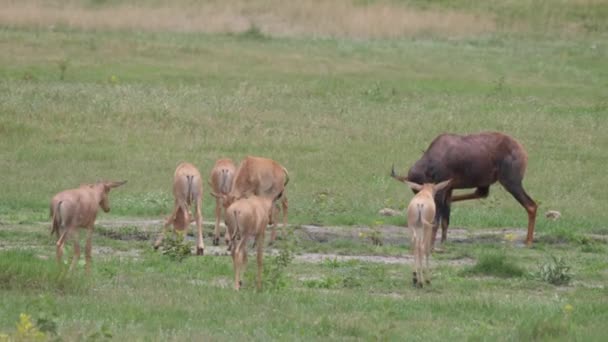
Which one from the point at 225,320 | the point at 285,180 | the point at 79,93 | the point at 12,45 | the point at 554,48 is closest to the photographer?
the point at 225,320

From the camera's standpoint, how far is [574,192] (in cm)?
2286

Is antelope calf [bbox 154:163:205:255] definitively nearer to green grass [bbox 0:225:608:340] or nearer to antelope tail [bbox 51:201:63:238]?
green grass [bbox 0:225:608:340]

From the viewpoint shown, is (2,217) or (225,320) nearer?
(225,320)

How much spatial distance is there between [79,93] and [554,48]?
18429mm

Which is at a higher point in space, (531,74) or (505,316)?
(505,316)

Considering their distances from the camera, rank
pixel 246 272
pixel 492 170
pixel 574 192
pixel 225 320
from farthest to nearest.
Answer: pixel 574 192, pixel 492 170, pixel 246 272, pixel 225 320

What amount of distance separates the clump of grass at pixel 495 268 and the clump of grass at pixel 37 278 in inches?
192

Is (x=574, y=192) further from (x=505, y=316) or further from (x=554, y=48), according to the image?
(x=554, y=48)

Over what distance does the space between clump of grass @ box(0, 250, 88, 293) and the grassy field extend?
21 millimetres

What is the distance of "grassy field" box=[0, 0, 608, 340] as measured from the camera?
12.2 metres

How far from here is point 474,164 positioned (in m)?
19.2

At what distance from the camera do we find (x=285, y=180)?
58.4 feet

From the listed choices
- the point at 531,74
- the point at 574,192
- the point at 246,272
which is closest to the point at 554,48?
the point at 531,74

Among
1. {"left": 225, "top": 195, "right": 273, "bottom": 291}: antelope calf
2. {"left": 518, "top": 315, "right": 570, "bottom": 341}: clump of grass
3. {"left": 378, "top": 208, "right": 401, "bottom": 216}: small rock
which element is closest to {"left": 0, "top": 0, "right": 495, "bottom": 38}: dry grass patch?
{"left": 378, "top": 208, "right": 401, "bottom": 216}: small rock
